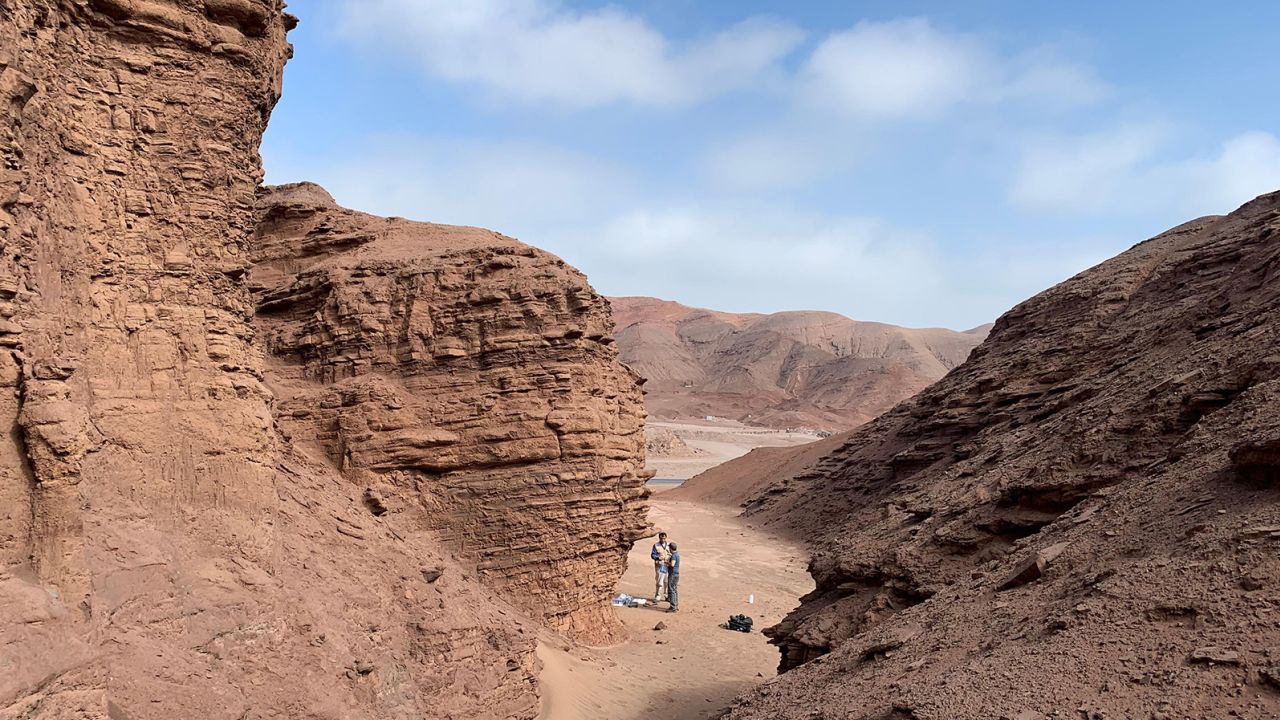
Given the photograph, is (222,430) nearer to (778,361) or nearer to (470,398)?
(470,398)

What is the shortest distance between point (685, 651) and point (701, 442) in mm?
54450

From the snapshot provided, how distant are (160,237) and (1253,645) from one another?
8.15 meters

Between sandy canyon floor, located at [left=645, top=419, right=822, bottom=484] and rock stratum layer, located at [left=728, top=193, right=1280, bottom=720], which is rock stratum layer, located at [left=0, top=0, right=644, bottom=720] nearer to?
rock stratum layer, located at [left=728, top=193, right=1280, bottom=720]

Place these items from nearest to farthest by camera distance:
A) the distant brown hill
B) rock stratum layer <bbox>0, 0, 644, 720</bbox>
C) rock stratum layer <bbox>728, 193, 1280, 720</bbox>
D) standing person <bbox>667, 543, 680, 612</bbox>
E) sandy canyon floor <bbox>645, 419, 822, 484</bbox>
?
rock stratum layer <bbox>0, 0, 644, 720</bbox> → rock stratum layer <bbox>728, 193, 1280, 720</bbox> → standing person <bbox>667, 543, 680, 612</bbox> → sandy canyon floor <bbox>645, 419, 822, 484</bbox> → the distant brown hill

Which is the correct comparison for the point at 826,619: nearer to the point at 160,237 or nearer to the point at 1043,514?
the point at 1043,514

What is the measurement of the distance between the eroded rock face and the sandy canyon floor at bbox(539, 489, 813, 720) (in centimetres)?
115

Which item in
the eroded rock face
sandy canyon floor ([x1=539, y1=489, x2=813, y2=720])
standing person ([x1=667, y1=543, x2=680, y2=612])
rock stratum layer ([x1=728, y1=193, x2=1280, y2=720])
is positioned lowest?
sandy canyon floor ([x1=539, y1=489, x2=813, y2=720])

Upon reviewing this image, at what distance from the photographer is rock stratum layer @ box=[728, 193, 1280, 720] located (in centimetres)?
548

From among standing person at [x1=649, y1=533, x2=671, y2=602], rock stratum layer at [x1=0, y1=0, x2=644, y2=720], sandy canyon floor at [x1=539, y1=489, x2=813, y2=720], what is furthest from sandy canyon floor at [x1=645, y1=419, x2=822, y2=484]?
rock stratum layer at [x1=0, y1=0, x2=644, y2=720]

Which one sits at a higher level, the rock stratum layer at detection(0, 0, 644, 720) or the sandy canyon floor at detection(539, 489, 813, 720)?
the rock stratum layer at detection(0, 0, 644, 720)

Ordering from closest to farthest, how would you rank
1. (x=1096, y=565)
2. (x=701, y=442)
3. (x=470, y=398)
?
1. (x=1096, y=565)
2. (x=470, y=398)
3. (x=701, y=442)

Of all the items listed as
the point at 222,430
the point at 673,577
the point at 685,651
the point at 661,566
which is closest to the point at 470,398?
the point at 222,430

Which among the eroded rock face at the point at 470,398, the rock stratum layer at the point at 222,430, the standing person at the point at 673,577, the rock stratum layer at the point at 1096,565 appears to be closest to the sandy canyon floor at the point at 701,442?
the standing person at the point at 673,577

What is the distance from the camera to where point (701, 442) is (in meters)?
68.6
